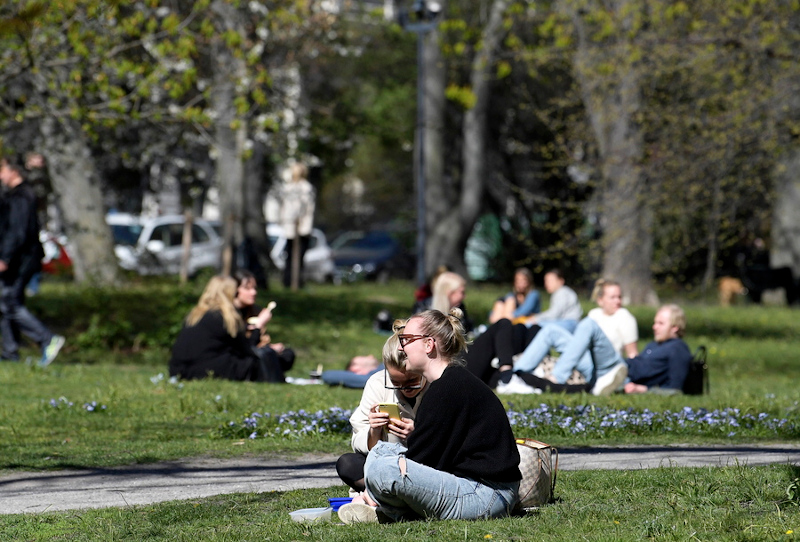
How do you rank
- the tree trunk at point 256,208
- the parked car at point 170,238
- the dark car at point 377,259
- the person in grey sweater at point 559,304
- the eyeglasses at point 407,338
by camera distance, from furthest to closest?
the dark car at point 377,259, the parked car at point 170,238, the tree trunk at point 256,208, the person in grey sweater at point 559,304, the eyeglasses at point 407,338

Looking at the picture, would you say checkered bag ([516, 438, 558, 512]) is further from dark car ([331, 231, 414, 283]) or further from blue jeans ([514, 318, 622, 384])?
dark car ([331, 231, 414, 283])

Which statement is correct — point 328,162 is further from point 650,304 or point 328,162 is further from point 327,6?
point 650,304

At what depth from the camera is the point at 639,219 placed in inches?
682

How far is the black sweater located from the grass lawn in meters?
0.27

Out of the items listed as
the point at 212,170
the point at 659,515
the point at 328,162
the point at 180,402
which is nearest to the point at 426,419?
the point at 659,515

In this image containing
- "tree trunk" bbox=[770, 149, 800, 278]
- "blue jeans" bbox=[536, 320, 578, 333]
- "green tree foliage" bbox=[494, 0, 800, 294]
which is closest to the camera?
"blue jeans" bbox=[536, 320, 578, 333]

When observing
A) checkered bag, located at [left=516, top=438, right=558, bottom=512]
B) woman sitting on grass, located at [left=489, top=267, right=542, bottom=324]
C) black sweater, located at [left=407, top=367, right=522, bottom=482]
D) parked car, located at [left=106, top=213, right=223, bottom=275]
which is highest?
black sweater, located at [left=407, top=367, right=522, bottom=482]

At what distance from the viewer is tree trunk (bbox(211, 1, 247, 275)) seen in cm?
1639

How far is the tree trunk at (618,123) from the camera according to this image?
16375 mm

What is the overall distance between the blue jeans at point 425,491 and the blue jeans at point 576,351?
550cm

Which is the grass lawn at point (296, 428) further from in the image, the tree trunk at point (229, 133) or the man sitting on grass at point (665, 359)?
the tree trunk at point (229, 133)

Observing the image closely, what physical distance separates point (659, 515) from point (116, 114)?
9.81m

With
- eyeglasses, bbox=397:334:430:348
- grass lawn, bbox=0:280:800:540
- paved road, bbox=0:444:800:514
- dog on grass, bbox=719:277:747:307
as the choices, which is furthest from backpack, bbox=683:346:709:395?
dog on grass, bbox=719:277:747:307

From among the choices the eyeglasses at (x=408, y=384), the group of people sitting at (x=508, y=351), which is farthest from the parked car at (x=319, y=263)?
the eyeglasses at (x=408, y=384)
